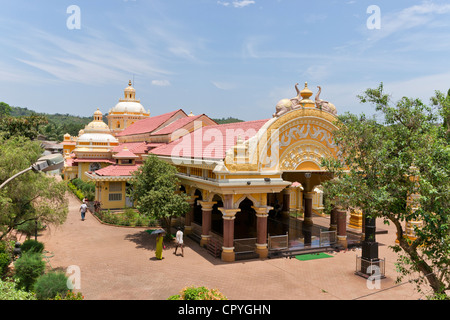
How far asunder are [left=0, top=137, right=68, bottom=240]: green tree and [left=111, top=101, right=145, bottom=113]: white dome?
3784 centimetres

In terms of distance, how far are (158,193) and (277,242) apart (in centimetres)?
659

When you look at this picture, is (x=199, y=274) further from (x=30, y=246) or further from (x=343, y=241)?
(x=343, y=241)

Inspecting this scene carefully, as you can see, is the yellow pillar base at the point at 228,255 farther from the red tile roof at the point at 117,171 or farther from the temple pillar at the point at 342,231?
the red tile roof at the point at 117,171

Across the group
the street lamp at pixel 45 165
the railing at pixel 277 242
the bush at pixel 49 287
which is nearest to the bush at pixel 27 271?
the bush at pixel 49 287

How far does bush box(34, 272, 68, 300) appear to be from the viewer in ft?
33.2

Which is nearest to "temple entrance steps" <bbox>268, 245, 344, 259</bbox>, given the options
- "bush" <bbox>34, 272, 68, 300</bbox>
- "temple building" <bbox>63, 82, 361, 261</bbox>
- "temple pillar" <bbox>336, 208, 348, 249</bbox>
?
"temple building" <bbox>63, 82, 361, 261</bbox>

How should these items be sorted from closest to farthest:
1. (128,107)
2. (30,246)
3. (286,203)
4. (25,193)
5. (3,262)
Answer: (3,262)
(25,193)
(30,246)
(286,203)
(128,107)

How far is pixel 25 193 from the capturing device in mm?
12805

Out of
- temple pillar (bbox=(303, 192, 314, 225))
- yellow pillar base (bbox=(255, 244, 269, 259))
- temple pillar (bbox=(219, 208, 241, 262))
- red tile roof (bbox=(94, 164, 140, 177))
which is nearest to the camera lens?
temple pillar (bbox=(219, 208, 241, 262))

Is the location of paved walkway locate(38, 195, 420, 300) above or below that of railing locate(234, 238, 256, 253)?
below

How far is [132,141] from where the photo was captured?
37.4 meters

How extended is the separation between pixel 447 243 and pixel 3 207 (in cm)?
1323

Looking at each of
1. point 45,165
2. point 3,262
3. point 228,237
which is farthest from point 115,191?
point 45,165

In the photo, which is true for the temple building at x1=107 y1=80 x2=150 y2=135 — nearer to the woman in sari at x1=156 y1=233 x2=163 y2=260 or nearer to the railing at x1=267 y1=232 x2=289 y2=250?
the woman in sari at x1=156 y1=233 x2=163 y2=260
